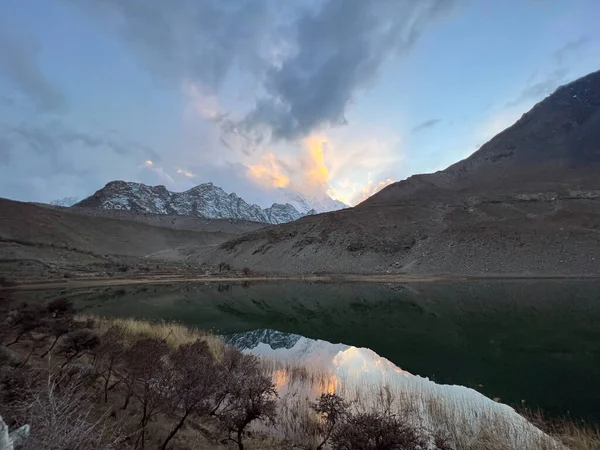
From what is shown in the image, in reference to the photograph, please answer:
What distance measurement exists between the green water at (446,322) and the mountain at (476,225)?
2244cm

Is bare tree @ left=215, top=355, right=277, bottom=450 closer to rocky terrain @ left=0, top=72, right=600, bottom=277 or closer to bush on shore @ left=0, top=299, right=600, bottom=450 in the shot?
bush on shore @ left=0, top=299, right=600, bottom=450

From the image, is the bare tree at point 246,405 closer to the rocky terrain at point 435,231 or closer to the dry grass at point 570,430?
the dry grass at point 570,430

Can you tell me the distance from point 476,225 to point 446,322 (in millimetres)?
65250

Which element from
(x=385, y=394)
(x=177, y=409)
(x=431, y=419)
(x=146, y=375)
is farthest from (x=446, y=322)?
(x=146, y=375)

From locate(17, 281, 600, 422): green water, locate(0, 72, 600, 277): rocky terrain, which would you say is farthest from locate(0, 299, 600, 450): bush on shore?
locate(0, 72, 600, 277): rocky terrain

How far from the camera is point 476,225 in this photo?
87500 mm

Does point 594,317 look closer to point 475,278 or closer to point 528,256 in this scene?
point 475,278

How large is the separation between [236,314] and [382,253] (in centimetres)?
5851

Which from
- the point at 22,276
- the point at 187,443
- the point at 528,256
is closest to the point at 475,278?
the point at 528,256

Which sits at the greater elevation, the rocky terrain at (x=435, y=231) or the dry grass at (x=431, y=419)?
the rocky terrain at (x=435, y=231)

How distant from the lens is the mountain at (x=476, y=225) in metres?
75.4

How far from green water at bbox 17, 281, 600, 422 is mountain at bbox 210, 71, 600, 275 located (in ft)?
73.6

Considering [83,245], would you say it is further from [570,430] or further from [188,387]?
[570,430]

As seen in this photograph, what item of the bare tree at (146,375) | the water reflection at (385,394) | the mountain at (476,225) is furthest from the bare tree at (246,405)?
the mountain at (476,225)
